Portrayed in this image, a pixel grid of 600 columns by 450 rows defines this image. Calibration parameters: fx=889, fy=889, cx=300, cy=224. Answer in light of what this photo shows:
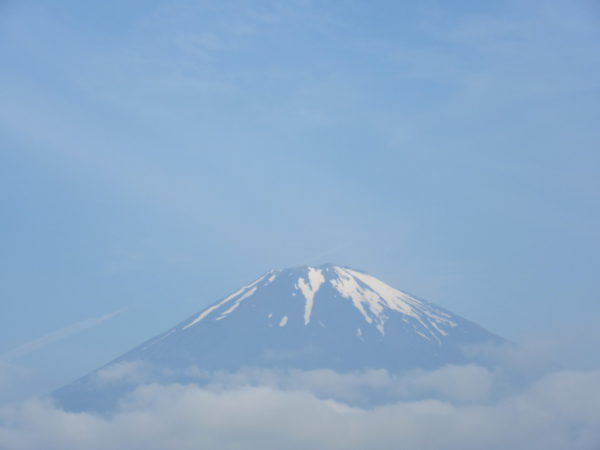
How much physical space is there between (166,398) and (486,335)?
49.8 meters

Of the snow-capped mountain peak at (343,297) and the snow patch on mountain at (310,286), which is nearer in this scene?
the snow patch on mountain at (310,286)

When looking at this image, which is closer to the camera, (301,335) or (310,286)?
(301,335)

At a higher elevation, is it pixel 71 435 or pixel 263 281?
pixel 263 281

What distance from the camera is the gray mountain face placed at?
123500mm

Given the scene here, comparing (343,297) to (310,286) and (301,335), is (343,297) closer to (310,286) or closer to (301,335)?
(310,286)

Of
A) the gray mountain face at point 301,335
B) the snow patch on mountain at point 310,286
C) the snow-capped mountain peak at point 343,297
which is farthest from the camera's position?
the snow-capped mountain peak at point 343,297

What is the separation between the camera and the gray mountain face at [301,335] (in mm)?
123500

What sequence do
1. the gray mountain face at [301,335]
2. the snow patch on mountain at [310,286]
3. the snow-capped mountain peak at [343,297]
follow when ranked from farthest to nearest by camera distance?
the snow-capped mountain peak at [343,297], the snow patch on mountain at [310,286], the gray mountain face at [301,335]

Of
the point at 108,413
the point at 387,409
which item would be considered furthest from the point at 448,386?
the point at 108,413

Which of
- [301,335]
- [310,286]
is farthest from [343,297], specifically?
[301,335]

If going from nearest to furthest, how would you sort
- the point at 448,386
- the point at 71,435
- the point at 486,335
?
the point at 71,435, the point at 448,386, the point at 486,335

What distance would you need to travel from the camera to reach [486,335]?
452 feet

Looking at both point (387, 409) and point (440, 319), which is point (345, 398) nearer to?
point (387, 409)

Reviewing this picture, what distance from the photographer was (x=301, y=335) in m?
124
